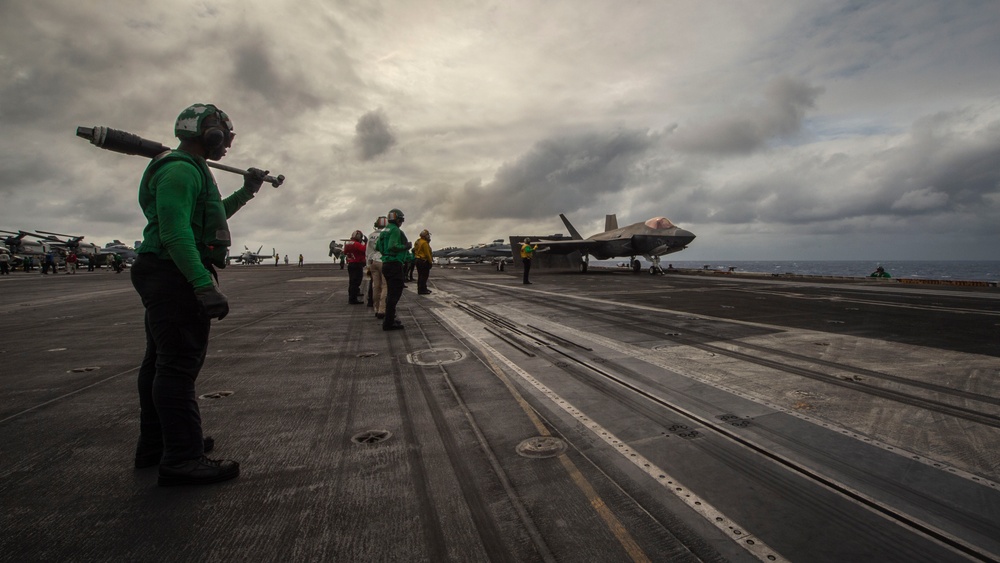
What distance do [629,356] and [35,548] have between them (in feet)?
17.4

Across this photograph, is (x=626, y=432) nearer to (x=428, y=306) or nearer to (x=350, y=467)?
(x=350, y=467)

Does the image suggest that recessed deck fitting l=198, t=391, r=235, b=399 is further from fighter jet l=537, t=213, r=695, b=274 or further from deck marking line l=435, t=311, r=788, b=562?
fighter jet l=537, t=213, r=695, b=274

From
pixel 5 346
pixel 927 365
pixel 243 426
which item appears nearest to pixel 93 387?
pixel 243 426

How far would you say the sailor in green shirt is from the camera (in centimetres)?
265

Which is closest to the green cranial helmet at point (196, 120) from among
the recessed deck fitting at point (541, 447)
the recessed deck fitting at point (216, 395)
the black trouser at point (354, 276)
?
the recessed deck fitting at point (216, 395)

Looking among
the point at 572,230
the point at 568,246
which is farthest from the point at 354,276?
the point at 572,230

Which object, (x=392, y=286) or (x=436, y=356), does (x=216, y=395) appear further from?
(x=392, y=286)

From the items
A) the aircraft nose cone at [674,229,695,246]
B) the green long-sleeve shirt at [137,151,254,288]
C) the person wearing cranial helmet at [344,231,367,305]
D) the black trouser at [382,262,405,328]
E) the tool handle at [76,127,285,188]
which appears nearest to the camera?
the green long-sleeve shirt at [137,151,254,288]

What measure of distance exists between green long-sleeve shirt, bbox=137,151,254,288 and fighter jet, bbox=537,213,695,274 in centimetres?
2487

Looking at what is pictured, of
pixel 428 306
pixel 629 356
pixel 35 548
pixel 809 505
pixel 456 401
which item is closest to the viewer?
pixel 35 548

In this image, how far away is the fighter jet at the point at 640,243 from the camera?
25.3m

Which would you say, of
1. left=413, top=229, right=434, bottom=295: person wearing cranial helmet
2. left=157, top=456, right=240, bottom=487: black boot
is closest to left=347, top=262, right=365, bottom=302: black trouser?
left=413, top=229, right=434, bottom=295: person wearing cranial helmet

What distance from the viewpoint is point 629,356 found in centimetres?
580

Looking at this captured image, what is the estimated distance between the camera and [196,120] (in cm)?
302
